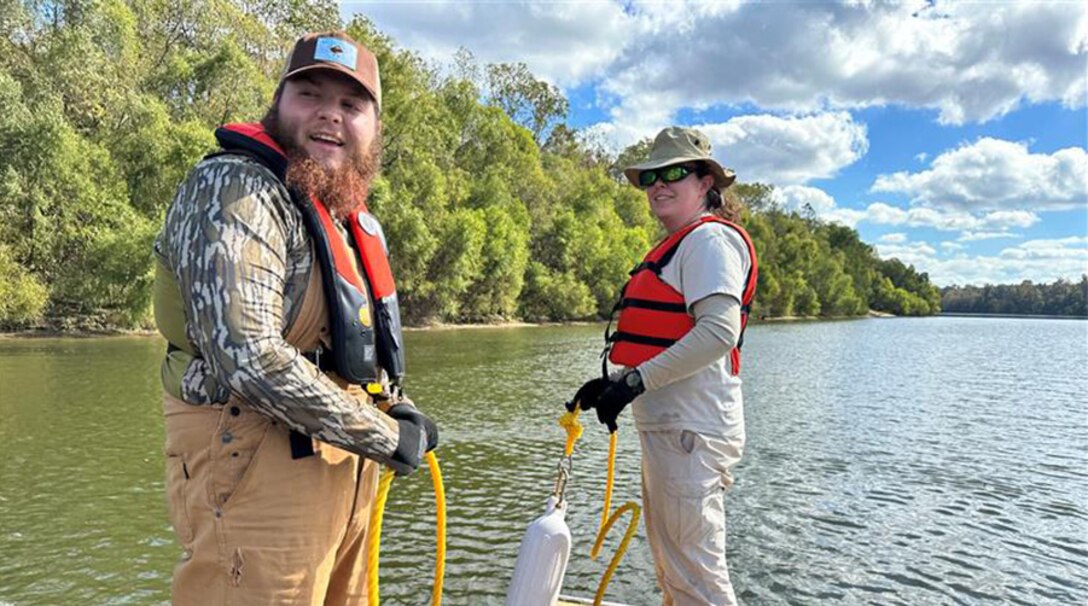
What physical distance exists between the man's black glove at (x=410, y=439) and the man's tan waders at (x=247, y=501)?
0.24 m

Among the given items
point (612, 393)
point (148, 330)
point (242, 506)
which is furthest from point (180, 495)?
point (148, 330)

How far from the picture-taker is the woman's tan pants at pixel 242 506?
2.12 m

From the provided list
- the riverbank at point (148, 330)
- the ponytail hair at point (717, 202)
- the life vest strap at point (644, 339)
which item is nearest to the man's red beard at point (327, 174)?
the life vest strap at point (644, 339)

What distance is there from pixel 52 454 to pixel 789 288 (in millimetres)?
90244

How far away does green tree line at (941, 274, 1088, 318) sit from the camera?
16375 centimetres

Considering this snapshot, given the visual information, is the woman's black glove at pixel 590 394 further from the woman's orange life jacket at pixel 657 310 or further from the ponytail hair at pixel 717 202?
the ponytail hair at pixel 717 202

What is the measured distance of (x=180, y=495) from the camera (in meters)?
2.20

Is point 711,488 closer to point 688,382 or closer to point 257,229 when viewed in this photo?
point 688,382

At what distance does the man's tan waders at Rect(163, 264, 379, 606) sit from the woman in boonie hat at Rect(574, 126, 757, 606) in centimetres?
181

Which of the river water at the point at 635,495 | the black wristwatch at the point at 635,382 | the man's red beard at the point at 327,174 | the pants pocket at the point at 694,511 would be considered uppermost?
the man's red beard at the point at 327,174

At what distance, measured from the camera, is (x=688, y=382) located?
3.71 metres

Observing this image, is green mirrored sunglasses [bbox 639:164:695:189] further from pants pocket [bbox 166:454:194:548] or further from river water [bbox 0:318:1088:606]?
river water [bbox 0:318:1088:606]

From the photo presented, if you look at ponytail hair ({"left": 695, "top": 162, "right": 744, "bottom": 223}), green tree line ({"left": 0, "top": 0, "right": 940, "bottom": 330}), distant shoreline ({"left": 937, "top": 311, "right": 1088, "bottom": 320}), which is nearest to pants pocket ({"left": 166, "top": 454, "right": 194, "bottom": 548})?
ponytail hair ({"left": 695, "top": 162, "right": 744, "bottom": 223})

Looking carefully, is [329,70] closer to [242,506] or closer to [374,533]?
[242,506]
